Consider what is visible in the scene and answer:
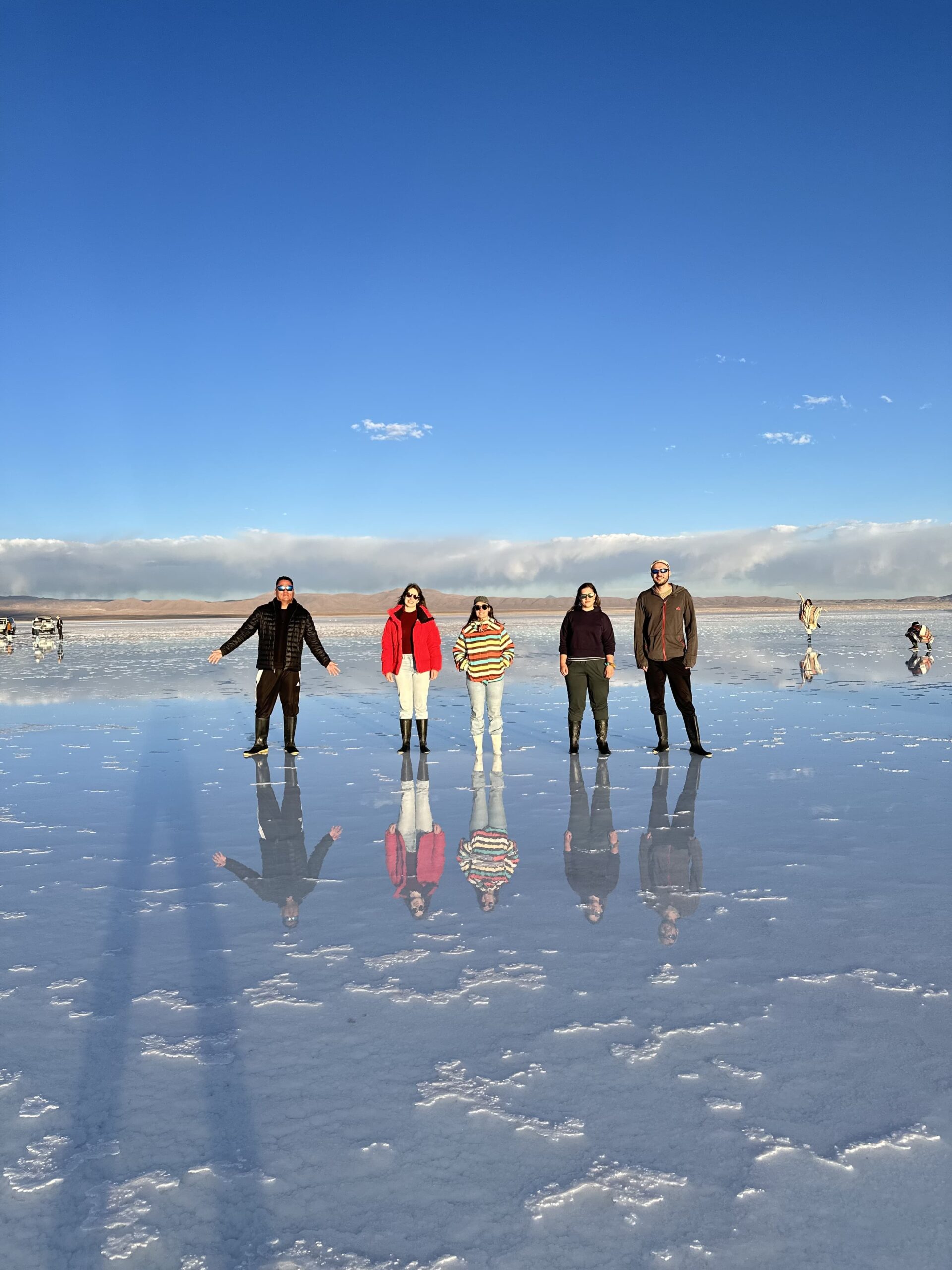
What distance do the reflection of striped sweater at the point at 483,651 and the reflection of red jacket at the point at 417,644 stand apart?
0.32m

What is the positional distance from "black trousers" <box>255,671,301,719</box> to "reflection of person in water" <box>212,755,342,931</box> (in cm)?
246

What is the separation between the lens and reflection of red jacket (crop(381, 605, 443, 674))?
1038 cm

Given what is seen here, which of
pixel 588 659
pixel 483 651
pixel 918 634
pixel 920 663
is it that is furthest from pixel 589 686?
pixel 918 634

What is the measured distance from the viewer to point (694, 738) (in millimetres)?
10273

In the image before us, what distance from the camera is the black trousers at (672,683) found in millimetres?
10039

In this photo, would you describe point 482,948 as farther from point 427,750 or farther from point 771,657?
point 771,657

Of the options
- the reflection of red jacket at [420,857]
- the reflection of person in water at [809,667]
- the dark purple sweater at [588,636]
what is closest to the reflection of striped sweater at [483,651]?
the dark purple sweater at [588,636]

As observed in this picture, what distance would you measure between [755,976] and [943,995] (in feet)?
2.43

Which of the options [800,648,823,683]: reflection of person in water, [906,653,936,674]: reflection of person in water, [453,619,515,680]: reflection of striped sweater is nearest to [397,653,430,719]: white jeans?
[453,619,515,680]: reflection of striped sweater

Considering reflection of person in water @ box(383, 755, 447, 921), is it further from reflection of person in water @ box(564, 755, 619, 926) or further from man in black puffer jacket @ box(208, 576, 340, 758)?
man in black puffer jacket @ box(208, 576, 340, 758)

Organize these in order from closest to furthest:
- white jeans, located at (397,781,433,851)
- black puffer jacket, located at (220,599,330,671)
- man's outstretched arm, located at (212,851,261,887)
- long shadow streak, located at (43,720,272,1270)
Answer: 1. long shadow streak, located at (43,720,272,1270)
2. man's outstretched arm, located at (212,851,261,887)
3. white jeans, located at (397,781,433,851)
4. black puffer jacket, located at (220,599,330,671)

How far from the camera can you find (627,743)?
1141cm

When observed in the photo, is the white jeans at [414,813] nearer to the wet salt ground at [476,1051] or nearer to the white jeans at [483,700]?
the wet salt ground at [476,1051]

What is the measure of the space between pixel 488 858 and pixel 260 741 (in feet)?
17.5
